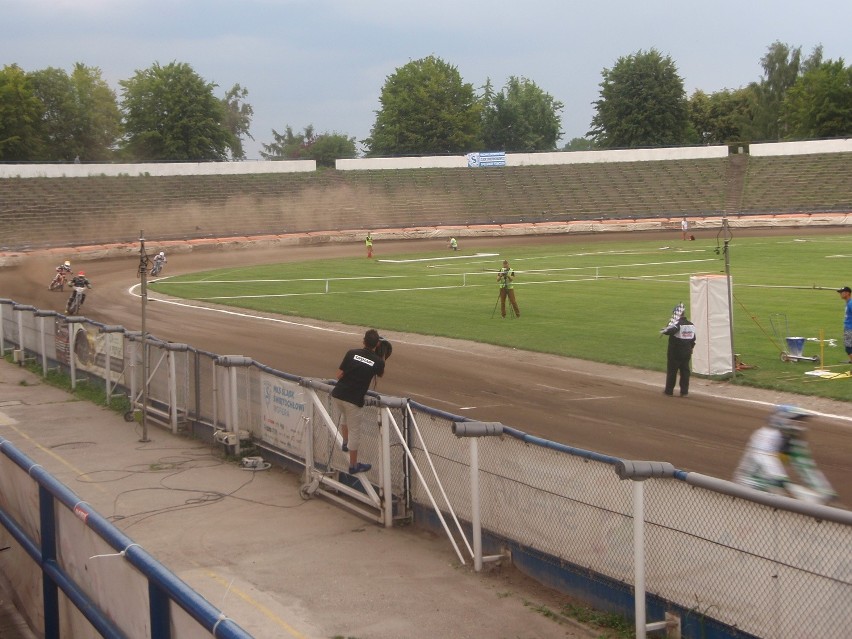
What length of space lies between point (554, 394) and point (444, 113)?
98.3 m

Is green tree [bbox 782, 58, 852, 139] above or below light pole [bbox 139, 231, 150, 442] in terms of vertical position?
above

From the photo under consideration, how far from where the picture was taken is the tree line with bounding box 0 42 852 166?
104250mm

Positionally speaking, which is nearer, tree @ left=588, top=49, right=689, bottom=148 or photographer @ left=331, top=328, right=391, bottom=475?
photographer @ left=331, top=328, right=391, bottom=475


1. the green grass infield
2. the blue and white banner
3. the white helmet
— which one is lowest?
the green grass infield

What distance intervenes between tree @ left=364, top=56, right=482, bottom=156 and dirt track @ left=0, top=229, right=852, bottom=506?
83285 mm

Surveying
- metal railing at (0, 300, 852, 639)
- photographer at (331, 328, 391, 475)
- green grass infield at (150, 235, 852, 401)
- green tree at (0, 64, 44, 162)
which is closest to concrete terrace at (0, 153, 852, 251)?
green grass infield at (150, 235, 852, 401)

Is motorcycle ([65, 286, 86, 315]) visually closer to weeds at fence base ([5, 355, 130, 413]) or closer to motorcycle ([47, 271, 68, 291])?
motorcycle ([47, 271, 68, 291])

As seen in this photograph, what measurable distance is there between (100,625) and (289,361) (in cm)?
1832

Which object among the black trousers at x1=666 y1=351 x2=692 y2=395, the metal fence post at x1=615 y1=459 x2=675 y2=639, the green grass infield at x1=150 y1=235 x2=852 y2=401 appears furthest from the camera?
the green grass infield at x1=150 y1=235 x2=852 y2=401

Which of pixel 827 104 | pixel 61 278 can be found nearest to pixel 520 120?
pixel 827 104

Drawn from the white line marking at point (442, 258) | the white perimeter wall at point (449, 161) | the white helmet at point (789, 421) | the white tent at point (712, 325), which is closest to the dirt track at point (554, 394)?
the white tent at point (712, 325)

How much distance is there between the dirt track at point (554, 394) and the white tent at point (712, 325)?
700mm

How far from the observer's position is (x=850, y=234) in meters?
66.4

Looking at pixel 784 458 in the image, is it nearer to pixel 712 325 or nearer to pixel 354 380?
pixel 354 380
